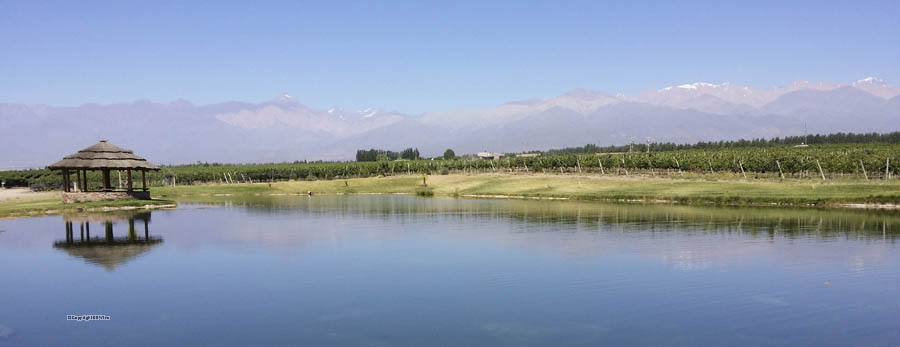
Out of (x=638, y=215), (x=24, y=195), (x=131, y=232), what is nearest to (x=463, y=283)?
(x=131, y=232)

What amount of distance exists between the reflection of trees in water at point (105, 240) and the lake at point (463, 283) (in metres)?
0.22

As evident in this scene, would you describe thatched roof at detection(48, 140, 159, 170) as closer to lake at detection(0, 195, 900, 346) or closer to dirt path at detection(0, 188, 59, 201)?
dirt path at detection(0, 188, 59, 201)

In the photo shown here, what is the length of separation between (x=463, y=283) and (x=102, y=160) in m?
48.9

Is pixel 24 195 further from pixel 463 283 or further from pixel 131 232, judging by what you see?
pixel 463 283

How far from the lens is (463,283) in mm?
28000

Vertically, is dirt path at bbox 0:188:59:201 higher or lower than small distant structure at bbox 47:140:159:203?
lower

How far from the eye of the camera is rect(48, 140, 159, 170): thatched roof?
62938 mm

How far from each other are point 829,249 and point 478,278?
18180mm

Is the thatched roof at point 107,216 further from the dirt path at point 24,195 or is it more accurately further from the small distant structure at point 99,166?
the dirt path at point 24,195

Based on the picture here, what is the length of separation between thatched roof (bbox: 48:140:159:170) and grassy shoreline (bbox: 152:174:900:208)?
20214 millimetres

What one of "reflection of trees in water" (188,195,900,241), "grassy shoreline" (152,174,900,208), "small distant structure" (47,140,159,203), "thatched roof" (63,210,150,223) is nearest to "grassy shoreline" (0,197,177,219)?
"small distant structure" (47,140,159,203)

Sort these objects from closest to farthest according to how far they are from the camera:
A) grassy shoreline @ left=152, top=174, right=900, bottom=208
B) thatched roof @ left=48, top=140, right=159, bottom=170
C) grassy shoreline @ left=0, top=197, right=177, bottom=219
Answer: grassy shoreline @ left=0, top=197, right=177, bottom=219 < grassy shoreline @ left=152, top=174, right=900, bottom=208 < thatched roof @ left=48, top=140, right=159, bottom=170

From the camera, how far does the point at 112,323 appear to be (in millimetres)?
22312

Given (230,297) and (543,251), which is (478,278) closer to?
(543,251)
